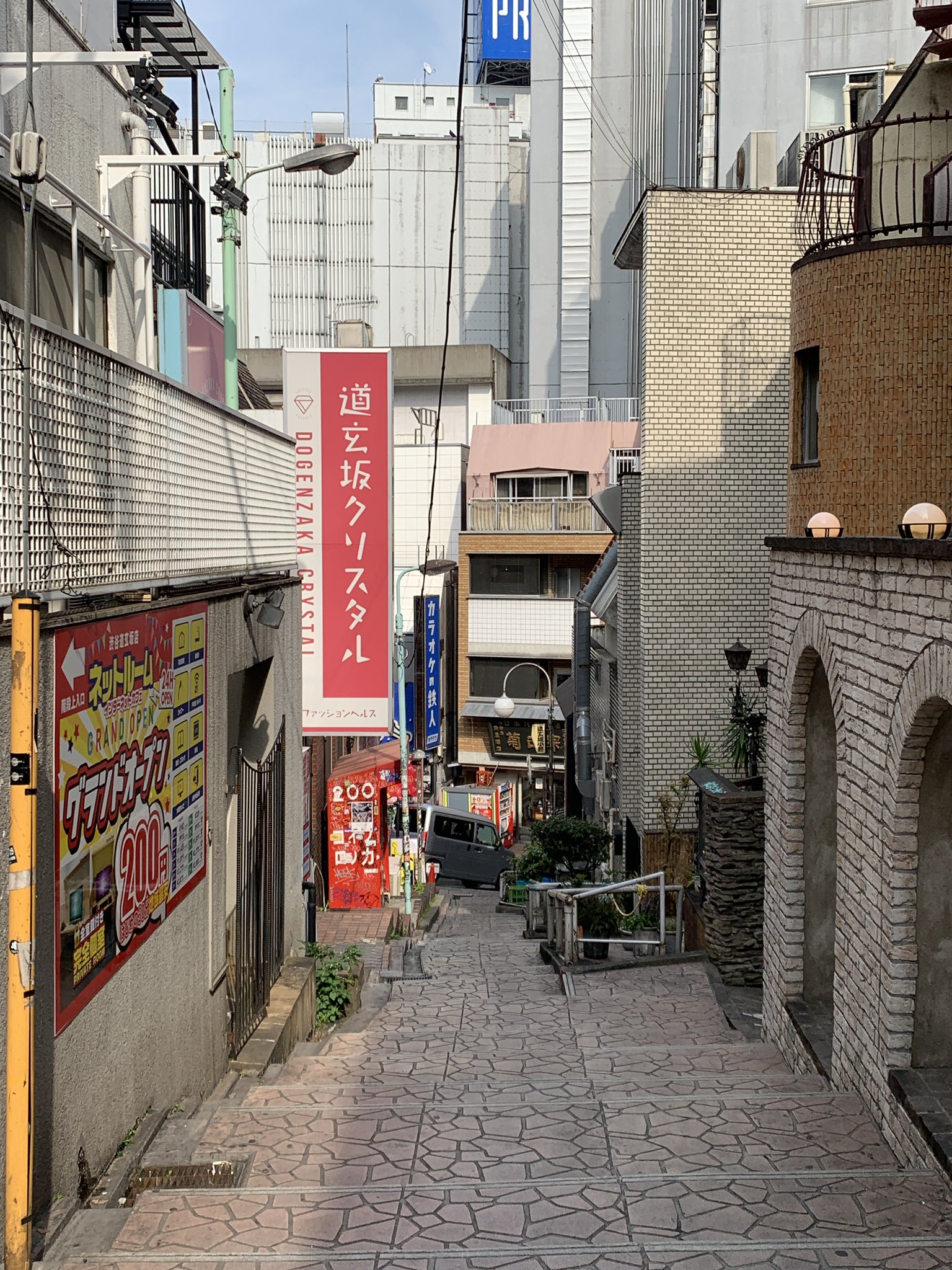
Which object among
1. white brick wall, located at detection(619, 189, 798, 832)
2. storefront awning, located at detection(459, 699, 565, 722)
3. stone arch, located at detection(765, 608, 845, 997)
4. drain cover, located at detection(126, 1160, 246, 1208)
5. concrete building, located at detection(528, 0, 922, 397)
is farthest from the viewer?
storefront awning, located at detection(459, 699, 565, 722)

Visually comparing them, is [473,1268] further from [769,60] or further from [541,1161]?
[769,60]

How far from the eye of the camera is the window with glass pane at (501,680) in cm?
3831

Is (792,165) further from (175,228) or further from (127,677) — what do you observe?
(127,677)

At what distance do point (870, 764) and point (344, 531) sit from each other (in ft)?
27.7

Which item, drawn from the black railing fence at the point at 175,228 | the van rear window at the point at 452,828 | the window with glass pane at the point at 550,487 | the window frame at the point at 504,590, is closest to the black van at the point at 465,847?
the van rear window at the point at 452,828

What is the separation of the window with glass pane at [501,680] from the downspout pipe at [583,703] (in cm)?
1082

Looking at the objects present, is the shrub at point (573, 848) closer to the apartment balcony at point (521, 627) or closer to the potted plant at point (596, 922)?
the potted plant at point (596, 922)

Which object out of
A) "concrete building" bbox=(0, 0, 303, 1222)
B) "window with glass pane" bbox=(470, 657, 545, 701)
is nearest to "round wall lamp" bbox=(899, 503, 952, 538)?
"concrete building" bbox=(0, 0, 303, 1222)

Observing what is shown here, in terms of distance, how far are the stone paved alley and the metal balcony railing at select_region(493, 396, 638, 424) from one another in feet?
107

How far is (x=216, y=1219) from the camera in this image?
19.3 ft

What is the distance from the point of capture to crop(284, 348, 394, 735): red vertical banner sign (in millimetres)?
15414

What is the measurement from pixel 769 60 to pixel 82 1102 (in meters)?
26.4

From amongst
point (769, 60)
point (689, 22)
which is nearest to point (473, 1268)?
point (769, 60)

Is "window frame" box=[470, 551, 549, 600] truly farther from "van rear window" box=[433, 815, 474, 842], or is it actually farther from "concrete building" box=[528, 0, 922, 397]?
"van rear window" box=[433, 815, 474, 842]
